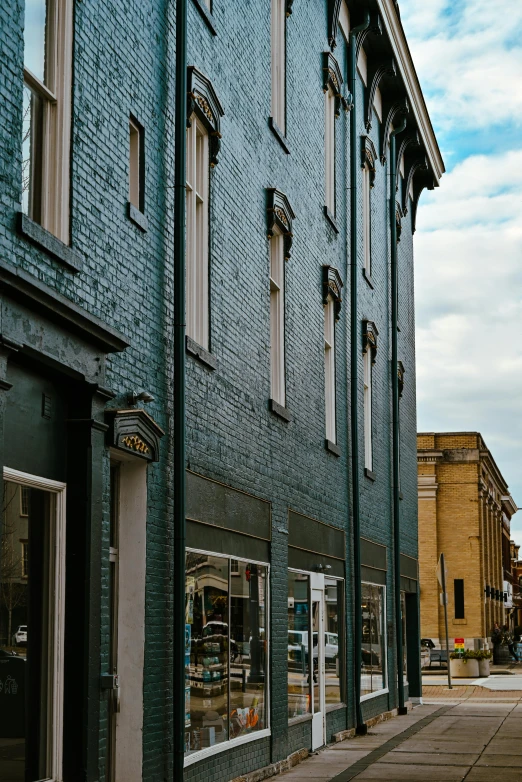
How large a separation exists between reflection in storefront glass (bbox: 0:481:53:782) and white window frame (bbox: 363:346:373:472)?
14.1 metres

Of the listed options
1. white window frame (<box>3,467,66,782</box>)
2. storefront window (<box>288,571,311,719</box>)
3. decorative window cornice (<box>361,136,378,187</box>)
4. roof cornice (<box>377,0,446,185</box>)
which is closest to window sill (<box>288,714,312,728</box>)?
storefront window (<box>288,571,311,719</box>)

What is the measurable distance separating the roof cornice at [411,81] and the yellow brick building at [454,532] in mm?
29111

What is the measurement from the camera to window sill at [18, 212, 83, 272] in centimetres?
795

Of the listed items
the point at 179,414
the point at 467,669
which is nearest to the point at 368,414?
the point at 179,414

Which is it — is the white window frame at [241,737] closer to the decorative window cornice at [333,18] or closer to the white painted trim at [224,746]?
the white painted trim at [224,746]

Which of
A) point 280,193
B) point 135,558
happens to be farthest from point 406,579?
point 135,558

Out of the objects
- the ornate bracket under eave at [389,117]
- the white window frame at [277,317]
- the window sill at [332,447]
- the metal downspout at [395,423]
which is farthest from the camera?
the ornate bracket under eave at [389,117]

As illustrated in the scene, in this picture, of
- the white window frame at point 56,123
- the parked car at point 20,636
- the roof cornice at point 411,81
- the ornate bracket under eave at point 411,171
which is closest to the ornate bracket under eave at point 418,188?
the roof cornice at point 411,81

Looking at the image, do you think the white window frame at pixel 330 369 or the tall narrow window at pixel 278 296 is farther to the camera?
the white window frame at pixel 330 369

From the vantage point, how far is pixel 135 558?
406 inches

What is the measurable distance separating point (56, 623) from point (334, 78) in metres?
13.1

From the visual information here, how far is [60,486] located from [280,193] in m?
7.40

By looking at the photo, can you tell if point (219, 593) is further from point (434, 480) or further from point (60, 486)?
point (434, 480)

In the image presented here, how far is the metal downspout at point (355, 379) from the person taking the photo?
1959 centimetres
